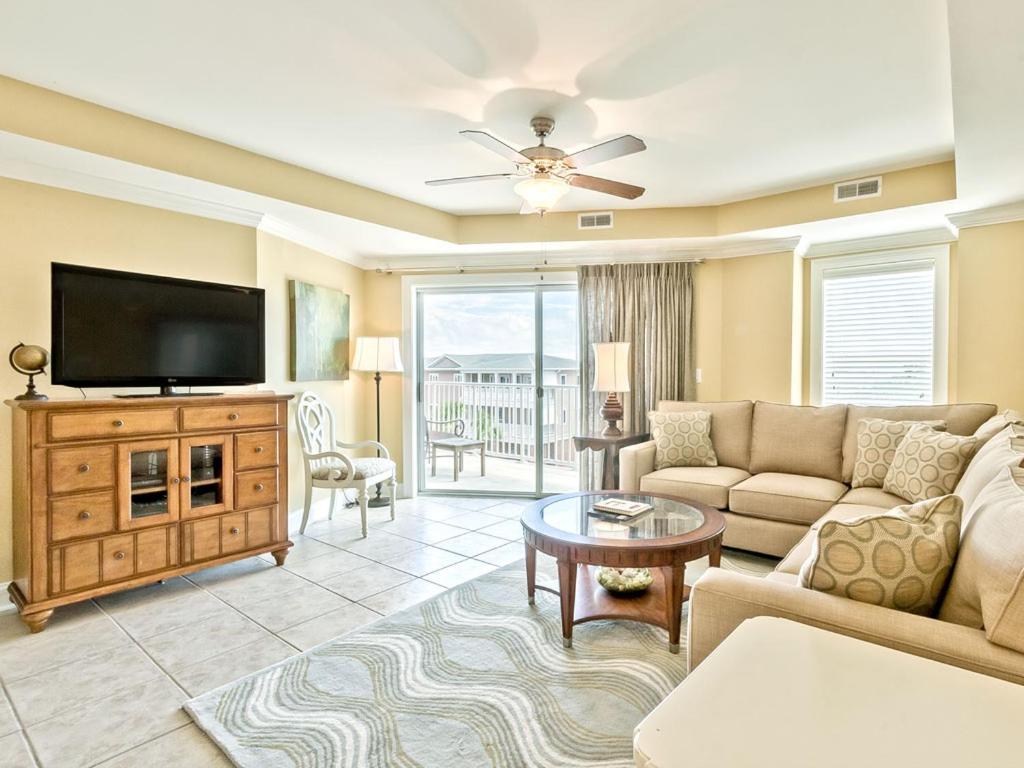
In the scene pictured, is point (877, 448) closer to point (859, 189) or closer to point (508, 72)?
point (859, 189)

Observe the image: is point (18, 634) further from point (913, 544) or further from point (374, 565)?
point (913, 544)

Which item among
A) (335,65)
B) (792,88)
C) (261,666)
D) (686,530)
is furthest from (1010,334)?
(261,666)

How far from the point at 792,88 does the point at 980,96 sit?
2.32 ft

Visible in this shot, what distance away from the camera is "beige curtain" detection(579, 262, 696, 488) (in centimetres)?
482

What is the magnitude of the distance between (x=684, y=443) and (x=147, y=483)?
351 cm

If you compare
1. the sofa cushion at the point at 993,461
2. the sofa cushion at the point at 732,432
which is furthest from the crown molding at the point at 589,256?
the sofa cushion at the point at 993,461

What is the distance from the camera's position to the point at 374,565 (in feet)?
11.5

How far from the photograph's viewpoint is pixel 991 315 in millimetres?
3615

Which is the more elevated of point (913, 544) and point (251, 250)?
point (251, 250)

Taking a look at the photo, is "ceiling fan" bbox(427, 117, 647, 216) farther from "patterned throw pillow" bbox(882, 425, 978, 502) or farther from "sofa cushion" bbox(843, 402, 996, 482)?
"sofa cushion" bbox(843, 402, 996, 482)

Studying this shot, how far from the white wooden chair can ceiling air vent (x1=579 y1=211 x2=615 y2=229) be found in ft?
8.49

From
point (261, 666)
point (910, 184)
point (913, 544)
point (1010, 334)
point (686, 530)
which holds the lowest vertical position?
point (261, 666)

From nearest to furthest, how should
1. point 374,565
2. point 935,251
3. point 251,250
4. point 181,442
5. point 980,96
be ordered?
point 980,96 → point 181,442 → point 374,565 → point 251,250 → point 935,251

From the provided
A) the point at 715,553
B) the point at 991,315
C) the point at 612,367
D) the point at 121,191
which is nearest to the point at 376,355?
the point at 612,367
